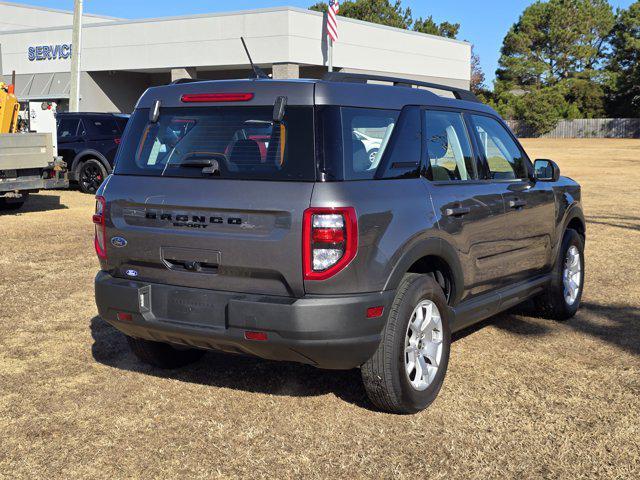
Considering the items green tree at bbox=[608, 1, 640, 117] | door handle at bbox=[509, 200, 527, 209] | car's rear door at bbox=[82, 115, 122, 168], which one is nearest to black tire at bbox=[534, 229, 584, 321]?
door handle at bbox=[509, 200, 527, 209]

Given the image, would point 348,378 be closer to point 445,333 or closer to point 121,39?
point 445,333

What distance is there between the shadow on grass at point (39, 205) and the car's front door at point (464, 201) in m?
11.9

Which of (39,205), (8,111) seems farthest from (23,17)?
(8,111)

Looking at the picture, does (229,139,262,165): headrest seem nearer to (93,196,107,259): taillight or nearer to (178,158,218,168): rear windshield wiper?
(178,158,218,168): rear windshield wiper

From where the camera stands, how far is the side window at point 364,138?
4.20 metres

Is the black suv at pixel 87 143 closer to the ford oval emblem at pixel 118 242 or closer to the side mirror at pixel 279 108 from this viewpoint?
the ford oval emblem at pixel 118 242

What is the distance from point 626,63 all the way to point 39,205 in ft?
221

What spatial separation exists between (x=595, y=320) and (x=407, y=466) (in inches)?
137

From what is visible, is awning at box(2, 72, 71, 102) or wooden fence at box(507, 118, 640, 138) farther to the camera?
wooden fence at box(507, 118, 640, 138)

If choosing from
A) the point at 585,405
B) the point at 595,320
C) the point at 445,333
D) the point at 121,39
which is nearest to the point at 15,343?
the point at 445,333

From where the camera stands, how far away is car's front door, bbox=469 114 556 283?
18.6 feet

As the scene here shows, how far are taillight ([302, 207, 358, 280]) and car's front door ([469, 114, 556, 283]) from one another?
1921 mm

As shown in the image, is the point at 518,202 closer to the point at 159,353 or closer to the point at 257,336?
the point at 257,336

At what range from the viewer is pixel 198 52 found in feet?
129
